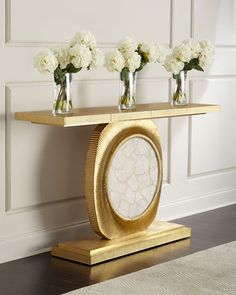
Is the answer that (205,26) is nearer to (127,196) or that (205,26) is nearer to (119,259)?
(127,196)

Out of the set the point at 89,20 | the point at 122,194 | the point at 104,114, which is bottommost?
the point at 122,194

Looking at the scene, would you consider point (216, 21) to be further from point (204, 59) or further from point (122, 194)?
point (122, 194)

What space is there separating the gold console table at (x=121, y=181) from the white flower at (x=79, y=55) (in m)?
0.25

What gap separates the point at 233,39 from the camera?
5.57 metres

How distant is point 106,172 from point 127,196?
11.1 inches

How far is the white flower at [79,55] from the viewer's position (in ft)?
12.5

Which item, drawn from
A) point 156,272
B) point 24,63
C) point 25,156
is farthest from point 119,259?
point 24,63

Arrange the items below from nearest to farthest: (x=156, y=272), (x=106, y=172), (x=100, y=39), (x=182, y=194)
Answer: (x=156, y=272) < (x=106, y=172) < (x=100, y=39) < (x=182, y=194)

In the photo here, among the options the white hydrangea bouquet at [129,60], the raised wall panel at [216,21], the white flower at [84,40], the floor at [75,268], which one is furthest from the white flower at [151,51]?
the floor at [75,268]

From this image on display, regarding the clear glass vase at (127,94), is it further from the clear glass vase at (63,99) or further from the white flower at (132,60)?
the clear glass vase at (63,99)

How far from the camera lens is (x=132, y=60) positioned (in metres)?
4.11

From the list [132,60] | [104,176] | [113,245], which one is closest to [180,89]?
[132,60]

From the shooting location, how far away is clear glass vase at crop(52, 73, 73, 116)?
3.90 meters

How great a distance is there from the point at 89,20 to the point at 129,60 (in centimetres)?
44
